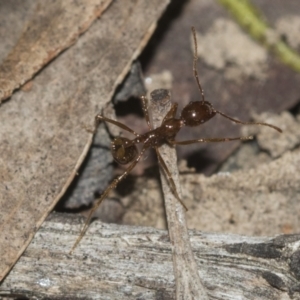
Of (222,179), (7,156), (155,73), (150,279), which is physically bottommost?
(150,279)

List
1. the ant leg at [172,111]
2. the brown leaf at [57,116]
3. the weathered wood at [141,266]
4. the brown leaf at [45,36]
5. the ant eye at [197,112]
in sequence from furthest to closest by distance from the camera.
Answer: the ant leg at [172,111], the ant eye at [197,112], the brown leaf at [45,36], the brown leaf at [57,116], the weathered wood at [141,266]

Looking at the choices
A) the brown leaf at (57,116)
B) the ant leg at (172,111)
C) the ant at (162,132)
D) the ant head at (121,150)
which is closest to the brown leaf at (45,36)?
the brown leaf at (57,116)

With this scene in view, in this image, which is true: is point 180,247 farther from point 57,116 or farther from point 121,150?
point 57,116

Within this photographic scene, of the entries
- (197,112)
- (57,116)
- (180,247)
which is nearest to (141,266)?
(180,247)

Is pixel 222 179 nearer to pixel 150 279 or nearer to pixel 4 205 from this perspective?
pixel 150 279

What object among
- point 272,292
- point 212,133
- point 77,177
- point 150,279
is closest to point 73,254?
point 150,279

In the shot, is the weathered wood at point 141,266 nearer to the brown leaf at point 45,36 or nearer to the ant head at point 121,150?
the ant head at point 121,150
